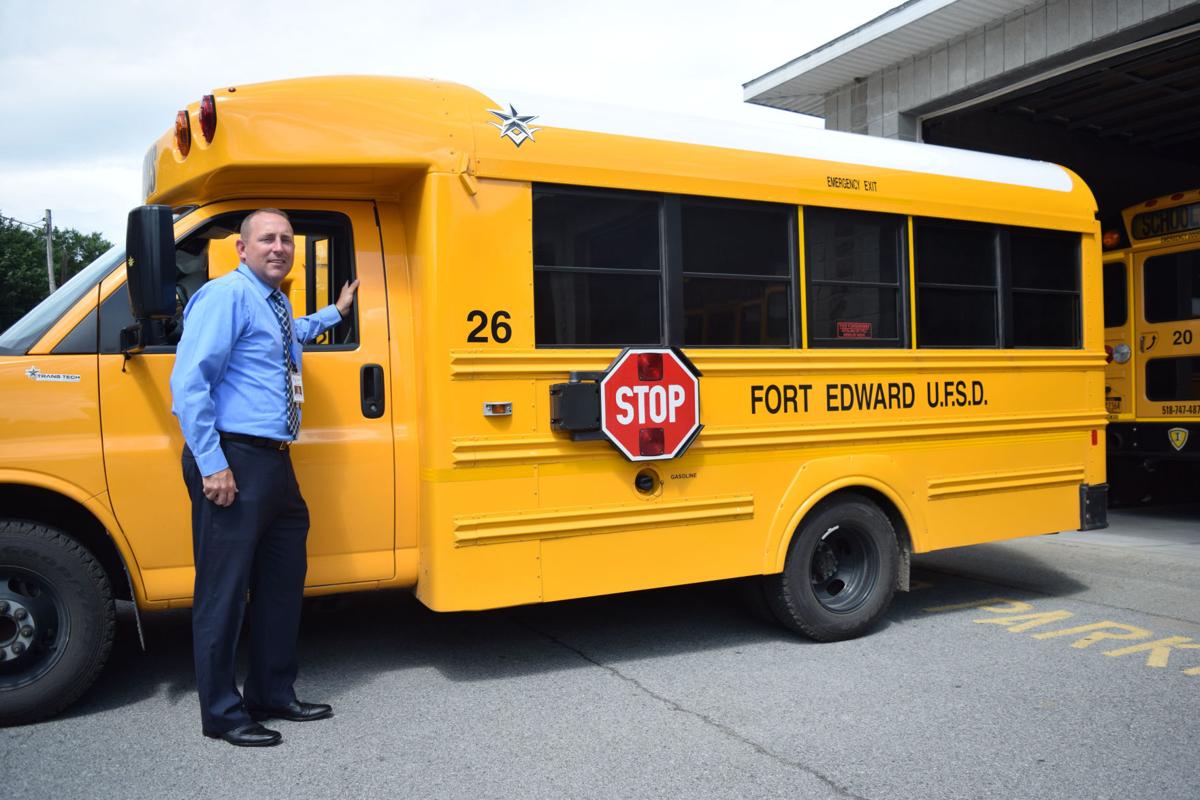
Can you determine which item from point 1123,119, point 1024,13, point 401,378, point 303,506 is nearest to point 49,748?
point 303,506

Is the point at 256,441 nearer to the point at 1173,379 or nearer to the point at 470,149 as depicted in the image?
the point at 470,149

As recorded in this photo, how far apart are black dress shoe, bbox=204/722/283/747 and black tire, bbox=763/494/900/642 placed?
8.66ft

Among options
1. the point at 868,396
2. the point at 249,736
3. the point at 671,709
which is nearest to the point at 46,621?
the point at 249,736

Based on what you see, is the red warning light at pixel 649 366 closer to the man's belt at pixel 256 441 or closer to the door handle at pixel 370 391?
the door handle at pixel 370 391

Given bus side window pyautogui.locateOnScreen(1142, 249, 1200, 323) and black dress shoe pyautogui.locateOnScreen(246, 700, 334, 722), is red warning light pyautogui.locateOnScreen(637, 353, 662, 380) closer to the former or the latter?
black dress shoe pyautogui.locateOnScreen(246, 700, 334, 722)

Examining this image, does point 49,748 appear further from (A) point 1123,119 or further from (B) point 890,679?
(A) point 1123,119

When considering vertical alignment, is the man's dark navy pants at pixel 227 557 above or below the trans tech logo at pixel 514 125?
below

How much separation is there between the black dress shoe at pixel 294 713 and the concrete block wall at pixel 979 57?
8717mm

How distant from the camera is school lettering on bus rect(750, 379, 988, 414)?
5.06 meters

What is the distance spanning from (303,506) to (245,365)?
64cm

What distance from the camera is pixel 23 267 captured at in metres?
47.5

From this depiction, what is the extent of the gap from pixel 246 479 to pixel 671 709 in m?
2.02

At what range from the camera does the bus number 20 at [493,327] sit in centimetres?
431

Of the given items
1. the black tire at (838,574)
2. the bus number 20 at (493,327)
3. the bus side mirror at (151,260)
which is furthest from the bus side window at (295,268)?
the black tire at (838,574)
